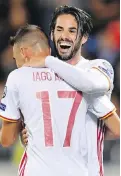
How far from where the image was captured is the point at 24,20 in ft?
23.3

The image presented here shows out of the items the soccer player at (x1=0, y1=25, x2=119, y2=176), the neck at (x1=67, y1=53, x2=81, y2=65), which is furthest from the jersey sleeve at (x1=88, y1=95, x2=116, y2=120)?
the neck at (x1=67, y1=53, x2=81, y2=65)

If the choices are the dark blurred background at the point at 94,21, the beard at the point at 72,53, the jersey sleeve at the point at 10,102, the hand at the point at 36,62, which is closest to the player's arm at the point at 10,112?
the jersey sleeve at the point at 10,102

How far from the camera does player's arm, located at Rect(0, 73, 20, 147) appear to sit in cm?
312

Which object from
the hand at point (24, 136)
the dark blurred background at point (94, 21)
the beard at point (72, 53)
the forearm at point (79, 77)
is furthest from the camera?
the dark blurred background at point (94, 21)

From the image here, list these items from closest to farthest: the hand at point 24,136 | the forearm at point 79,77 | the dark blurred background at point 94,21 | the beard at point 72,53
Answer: the forearm at point 79,77, the hand at point 24,136, the beard at point 72,53, the dark blurred background at point 94,21

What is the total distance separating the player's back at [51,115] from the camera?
3.12 metres

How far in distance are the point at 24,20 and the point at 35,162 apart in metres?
4.09

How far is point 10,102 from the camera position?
316cm

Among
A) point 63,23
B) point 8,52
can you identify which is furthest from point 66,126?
point 8,52

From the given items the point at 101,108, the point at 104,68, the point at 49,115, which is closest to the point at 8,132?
the point at 49,115

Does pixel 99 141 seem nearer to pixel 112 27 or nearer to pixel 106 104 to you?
pixel 106 104

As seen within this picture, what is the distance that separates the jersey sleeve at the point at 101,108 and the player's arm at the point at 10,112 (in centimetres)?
37

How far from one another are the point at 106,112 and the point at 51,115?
0.27 m

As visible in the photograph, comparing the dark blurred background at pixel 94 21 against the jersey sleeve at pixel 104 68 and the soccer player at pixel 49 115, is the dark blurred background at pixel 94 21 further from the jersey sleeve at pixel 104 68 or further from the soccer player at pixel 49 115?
the soccer player at pixel 49 115
